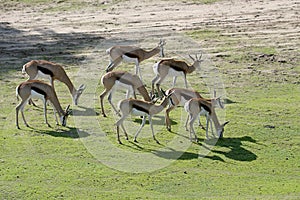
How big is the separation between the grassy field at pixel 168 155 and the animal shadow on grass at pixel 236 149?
2 cm

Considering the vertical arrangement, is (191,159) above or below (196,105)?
below

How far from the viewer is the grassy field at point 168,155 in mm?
11039

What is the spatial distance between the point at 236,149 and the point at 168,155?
131 centimetres

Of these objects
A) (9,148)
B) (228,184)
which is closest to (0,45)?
(9,148)

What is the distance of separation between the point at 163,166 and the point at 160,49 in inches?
260

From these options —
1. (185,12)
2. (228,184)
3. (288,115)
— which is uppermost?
(185,12)

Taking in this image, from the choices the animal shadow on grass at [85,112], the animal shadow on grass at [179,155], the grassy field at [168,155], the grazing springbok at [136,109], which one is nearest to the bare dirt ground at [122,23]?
the grassy field at [168,155]

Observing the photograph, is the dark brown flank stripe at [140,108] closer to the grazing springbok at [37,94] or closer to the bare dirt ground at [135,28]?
the grazing springbok at [37,94]

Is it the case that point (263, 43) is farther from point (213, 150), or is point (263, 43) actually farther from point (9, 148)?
point (9, 148)

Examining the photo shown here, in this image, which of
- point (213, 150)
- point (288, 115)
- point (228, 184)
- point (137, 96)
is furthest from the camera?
point (137, 96)

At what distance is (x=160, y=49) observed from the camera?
18172mm

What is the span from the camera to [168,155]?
1263 centimetres

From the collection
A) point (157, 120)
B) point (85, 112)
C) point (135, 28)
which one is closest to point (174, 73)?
point (157, 120)

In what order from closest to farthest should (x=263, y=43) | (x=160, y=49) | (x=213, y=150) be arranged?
(x=213, y=150) < (x=160, y=49) < (x=263, y=43)
